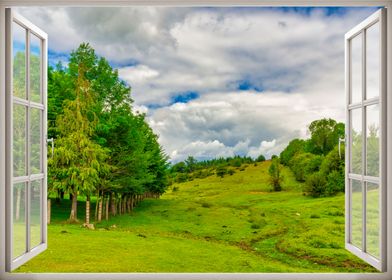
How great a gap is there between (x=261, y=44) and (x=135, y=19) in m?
3.67

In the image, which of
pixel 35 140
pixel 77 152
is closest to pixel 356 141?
pixel 35 140

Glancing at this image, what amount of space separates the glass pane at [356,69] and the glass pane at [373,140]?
0.51 feet

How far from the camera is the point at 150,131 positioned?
1129 cm

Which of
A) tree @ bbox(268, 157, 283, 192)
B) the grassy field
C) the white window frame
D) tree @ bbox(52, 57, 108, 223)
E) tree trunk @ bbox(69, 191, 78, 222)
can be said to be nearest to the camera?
the white window frame

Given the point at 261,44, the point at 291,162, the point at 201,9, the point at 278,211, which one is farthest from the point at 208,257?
the point at 201,9

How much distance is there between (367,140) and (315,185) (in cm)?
982

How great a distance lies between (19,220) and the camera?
2264 mm

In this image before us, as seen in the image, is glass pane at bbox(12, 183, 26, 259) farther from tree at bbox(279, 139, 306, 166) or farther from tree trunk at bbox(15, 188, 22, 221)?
tree at bbox(279, 139, 306, 166)

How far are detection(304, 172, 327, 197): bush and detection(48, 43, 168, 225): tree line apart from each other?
164 inches

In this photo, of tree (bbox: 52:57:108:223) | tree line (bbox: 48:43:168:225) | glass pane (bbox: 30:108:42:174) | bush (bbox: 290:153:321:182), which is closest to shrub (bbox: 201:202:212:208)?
tree line (bbox: 48:43:168:225)

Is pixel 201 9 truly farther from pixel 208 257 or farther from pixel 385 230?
pixel 385 230

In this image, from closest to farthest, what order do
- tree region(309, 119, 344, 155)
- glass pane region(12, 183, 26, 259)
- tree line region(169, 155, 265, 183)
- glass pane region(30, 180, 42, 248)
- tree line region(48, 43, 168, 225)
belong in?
glass pane region(12, 183, 26, 259) < glass pane region(30, 180, 42, 248) < tree line region(48, 43, 168, 225) < tree line region(169, 155, 265, 183) < tree region(309, 119, 344, 155)

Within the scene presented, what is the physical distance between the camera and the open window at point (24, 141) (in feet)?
6.89

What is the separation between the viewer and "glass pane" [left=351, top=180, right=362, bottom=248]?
2378 millimetres
